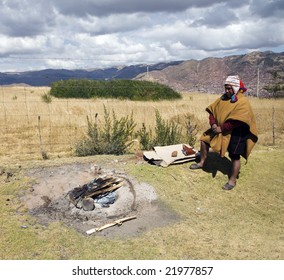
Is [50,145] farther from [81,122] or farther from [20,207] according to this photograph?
[20,207]

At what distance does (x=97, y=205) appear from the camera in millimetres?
5234

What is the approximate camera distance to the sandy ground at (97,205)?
484cm

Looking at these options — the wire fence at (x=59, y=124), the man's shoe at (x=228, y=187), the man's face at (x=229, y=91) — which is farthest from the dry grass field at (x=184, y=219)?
the wire fence at (x=59, y=124)

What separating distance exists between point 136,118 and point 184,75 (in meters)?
92.6

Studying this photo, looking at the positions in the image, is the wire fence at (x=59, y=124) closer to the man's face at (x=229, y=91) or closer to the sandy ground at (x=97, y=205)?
the sandy ground at (x=97, y=205)

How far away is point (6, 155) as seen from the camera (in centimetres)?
1041

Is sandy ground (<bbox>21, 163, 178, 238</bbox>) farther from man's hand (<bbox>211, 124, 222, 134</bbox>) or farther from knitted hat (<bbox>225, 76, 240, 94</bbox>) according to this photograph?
knitted hat (<bbox>225, 76, 240, 94</bbox>)

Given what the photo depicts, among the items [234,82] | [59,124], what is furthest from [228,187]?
[59,124]

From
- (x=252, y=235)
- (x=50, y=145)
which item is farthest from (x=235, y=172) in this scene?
(x=50, y=145)

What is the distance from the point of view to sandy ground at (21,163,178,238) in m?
4.84

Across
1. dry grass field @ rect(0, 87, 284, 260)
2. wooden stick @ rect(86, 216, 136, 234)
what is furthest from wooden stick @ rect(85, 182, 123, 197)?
wooden stick @ rect(86, 216, 136, 234)

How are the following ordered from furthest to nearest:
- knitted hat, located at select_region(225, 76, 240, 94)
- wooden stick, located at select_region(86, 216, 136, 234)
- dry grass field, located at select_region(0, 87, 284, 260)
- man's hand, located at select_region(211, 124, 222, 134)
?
1. man's hand, located at select_region(211, 124, 222, 134)
2. knitted hat, located at select_region(225, 76, 240, 94)
3. wooden stick, located at select_region(86, 216, 136, 234)
4. dry grass field, located at select_region(0, 87, 284, 260)

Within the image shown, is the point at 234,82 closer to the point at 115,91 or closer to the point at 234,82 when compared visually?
the point at 234,82

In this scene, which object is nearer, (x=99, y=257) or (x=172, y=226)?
(x=99, y=257)
